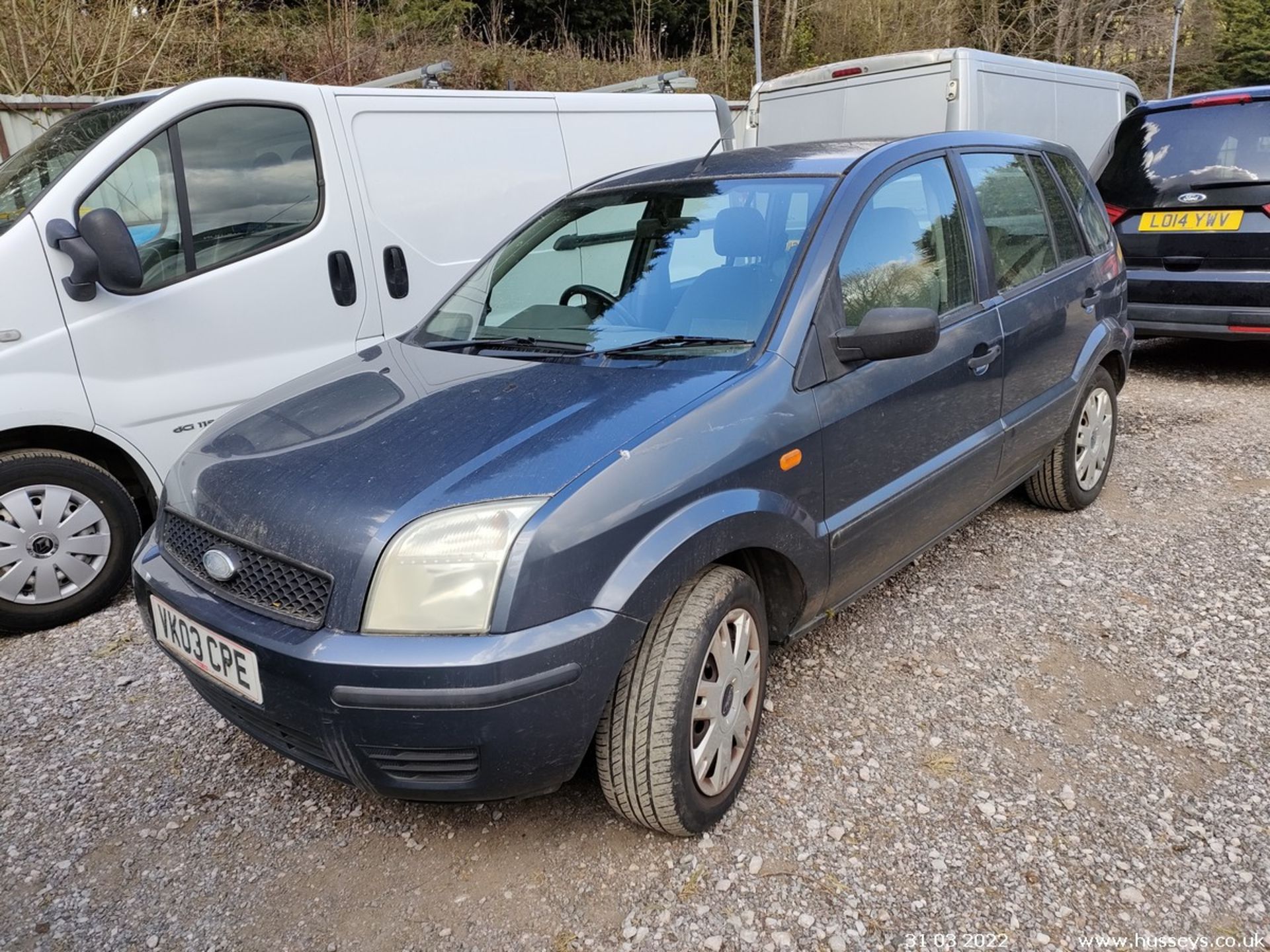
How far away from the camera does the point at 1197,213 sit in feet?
19.4

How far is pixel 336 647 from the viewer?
1934 millimetres

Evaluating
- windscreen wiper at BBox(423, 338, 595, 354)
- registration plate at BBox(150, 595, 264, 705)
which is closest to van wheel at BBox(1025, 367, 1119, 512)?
windscreen wiper at BBox(423, 338, 595, 354)

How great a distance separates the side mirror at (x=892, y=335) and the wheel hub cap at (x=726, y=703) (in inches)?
30.8

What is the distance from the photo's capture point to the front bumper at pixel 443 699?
189 cm

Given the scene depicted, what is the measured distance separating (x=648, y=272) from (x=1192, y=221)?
470 centimetres

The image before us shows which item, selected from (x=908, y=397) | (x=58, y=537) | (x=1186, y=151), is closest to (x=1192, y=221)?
(x=1186, y=151)

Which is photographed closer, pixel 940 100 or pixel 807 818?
pixel 807 818

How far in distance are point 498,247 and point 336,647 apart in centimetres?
195

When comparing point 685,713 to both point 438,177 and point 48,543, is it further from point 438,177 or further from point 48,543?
point 438,177

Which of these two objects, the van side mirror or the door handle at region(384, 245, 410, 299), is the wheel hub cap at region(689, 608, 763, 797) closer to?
the van side mirror

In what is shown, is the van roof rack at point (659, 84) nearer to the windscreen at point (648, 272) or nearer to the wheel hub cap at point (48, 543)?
the windscreen at point (648, 272)

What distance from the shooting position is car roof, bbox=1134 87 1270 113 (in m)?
5.89

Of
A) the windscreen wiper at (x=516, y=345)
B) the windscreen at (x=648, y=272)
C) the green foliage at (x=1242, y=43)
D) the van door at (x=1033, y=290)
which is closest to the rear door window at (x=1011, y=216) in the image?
the van door at (x=1033, y=290)

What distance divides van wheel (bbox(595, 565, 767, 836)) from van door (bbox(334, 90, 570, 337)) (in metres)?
2.58
